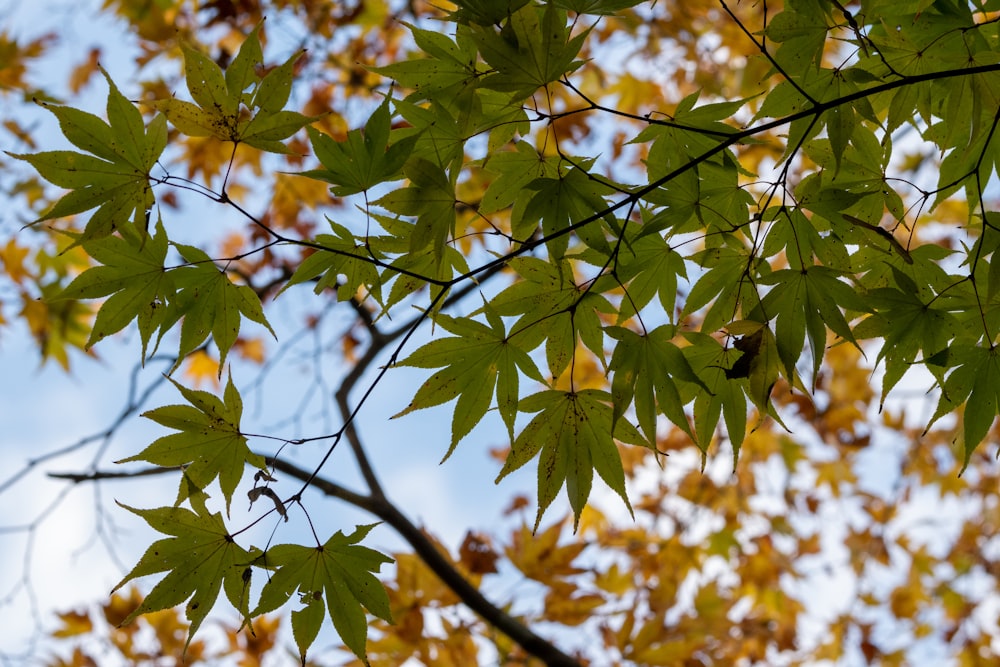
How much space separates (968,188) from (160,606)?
110 centimetres

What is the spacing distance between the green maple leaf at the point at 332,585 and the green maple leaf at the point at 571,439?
7.4 inches

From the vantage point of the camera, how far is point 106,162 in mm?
830

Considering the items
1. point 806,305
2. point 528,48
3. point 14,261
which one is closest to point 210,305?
point 528,48

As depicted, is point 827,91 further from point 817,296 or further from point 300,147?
point 300,147

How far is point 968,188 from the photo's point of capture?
101cm

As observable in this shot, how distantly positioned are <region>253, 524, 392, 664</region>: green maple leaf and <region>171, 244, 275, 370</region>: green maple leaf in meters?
0.25

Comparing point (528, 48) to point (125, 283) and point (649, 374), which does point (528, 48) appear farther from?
point (125, 283)

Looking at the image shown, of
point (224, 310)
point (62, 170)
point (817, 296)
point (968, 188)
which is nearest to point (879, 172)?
point (968, 188)

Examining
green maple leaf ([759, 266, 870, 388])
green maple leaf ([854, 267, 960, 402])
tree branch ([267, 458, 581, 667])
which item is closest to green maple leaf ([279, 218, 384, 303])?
green maple leaf ([759, 266, 870, 388])

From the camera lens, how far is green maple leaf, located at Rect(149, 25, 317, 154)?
819mm

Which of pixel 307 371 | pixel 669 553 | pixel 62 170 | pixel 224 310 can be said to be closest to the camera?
pixel 62 170

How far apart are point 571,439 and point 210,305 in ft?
1.49

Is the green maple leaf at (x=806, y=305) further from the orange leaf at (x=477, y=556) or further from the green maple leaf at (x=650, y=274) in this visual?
the orange leaf at (x=477, y=556)

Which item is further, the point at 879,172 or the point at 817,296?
the point at 879,172
